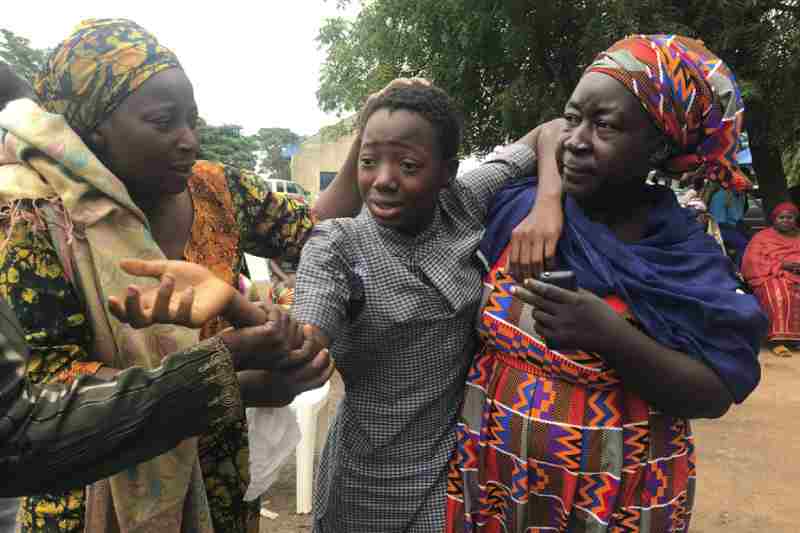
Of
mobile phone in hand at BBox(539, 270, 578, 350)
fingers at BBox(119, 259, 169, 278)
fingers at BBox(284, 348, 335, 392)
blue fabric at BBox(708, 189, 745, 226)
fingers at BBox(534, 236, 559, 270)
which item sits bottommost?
blue fabric at BBox(708, 189, 745, 226)

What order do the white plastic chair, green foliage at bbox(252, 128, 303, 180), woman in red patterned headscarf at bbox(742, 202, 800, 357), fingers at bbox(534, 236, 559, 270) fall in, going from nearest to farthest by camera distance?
fingers at bbox(534, 236, 559, 270) < the white plastic chair < woman in red patterned headscarf at bbox(742, 202, 800, 357) < green foliage at bbox(252, 128, 303, 180)

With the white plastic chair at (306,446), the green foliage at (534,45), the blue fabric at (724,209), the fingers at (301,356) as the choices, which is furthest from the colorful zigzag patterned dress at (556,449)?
the blue fabric at (724,209)

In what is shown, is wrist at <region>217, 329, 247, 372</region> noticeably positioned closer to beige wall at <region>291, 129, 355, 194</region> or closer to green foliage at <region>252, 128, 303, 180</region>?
beige wall at <region>291, 129, 355, 194</region>

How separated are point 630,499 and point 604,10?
20.5 feet

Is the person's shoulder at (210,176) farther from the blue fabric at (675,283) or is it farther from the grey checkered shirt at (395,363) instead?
the blue fabric at (675,283)

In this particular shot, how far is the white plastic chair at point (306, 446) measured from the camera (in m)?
3.45

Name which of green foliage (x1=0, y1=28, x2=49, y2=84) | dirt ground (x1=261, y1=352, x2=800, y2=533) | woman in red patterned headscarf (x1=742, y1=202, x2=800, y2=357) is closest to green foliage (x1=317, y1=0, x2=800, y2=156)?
woman in red patterned headscarf (x1=742, y1=202, x2=800, y2=357)

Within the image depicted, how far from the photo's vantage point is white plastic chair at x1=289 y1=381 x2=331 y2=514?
345 cm

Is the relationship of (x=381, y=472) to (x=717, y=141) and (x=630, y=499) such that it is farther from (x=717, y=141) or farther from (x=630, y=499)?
(x=717, y=141)

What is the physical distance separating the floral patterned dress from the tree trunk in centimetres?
809

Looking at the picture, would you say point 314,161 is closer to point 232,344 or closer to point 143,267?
point 232,344

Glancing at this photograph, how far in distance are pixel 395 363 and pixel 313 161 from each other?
141 feet

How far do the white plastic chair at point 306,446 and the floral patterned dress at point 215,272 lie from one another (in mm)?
1696

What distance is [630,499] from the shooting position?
139 cm
